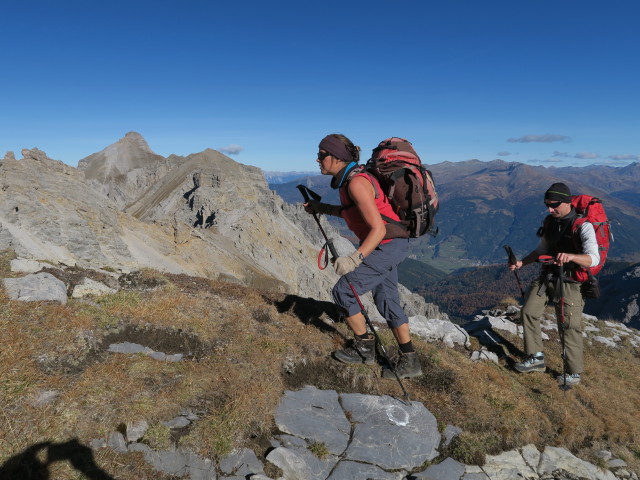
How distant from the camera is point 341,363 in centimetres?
838

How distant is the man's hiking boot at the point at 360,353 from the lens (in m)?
8.34

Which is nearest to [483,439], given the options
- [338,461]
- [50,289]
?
[338,461]

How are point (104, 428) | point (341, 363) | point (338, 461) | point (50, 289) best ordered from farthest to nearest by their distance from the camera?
1. point (50, 289)
2. point (341, 363)
3. point (338, 461)
4. point (104, 428)

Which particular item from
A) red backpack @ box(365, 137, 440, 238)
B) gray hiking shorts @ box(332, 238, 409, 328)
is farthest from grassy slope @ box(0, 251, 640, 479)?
red backpack @ box(365, 137, 440, 238)

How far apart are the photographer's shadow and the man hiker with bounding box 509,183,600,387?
9.11 meters

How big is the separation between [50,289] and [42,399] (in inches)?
163

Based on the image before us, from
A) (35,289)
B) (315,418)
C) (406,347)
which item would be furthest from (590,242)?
(35,289)

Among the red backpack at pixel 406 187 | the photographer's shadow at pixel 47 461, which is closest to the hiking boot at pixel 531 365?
the red backpack at pixel 406 187

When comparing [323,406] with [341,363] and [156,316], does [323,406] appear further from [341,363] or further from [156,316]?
[156,316]

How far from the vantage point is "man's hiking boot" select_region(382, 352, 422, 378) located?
8.09 meters

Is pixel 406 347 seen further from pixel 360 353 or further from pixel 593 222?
pixel 593 222

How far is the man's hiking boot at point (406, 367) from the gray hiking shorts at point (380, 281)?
0.83 metres

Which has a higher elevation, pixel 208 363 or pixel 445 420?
pixel 208 363

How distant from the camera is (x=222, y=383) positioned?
691cm
